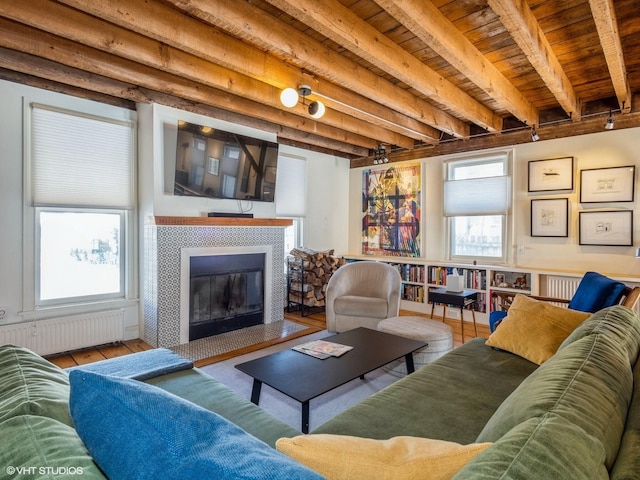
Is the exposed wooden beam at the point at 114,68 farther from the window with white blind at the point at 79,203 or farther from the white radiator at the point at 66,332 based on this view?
the white radiator at the point at 66,332

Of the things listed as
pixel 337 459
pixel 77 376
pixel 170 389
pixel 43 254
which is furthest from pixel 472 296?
pixel 43 254

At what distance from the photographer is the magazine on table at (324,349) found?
7.70 ft

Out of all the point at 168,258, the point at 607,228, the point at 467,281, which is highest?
the point at 607,228

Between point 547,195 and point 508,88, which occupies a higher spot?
point 508,88

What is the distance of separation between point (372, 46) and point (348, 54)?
1.58 ft

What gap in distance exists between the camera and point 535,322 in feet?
7.36

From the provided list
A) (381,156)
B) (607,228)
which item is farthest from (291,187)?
(607,228)

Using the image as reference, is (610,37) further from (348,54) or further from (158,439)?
(158,439)

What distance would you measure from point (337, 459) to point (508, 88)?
3644 mm

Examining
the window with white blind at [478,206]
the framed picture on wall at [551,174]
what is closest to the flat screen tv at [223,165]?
the window with white blind at [478,206]

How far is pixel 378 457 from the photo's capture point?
809 millimetres

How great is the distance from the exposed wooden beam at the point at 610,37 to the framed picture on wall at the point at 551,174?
0.99 metres

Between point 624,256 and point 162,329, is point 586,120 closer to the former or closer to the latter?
point 624,256

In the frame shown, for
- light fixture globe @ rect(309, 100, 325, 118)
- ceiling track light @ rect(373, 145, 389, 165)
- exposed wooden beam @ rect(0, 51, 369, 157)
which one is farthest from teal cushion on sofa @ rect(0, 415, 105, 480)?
ceiling track light @ rect(373, 145, 389, 165)
